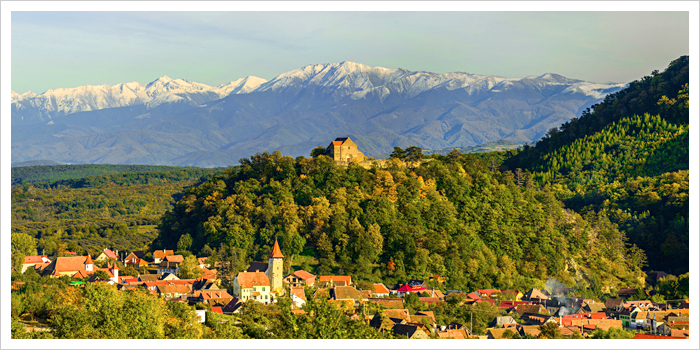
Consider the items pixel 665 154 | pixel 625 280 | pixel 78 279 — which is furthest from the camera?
pixel 665 154

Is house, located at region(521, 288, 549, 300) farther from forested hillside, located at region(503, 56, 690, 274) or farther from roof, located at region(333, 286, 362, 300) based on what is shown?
forested hillside, located at region(503, 56, 690, 274)

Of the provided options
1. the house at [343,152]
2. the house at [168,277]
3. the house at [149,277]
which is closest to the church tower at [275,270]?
the house at [168,277]

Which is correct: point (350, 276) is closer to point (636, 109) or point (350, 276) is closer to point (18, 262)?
point (18, 262)

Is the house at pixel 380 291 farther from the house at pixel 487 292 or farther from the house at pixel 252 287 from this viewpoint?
the house at pixel 252 287

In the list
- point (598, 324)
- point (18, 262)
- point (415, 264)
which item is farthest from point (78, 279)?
point (598, 324)

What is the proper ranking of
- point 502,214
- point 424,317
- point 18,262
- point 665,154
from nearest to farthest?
point 424,317
point 18,262
point 502,214
point 665,154

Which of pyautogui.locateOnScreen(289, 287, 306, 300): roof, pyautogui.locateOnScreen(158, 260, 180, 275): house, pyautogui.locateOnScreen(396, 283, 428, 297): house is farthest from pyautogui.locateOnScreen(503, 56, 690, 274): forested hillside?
pyautogui.locateOnScreen(158, 260, 180, 275): house

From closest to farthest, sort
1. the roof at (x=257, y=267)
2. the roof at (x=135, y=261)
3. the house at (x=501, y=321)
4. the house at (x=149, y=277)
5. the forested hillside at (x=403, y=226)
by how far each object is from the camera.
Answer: the house at (x=501, y=321) → the roof at (x=257, y=267) → the house at (x=149, y=277) → the forested hillside at (x=403, y=226) → the roof at (x=135, y=261)
